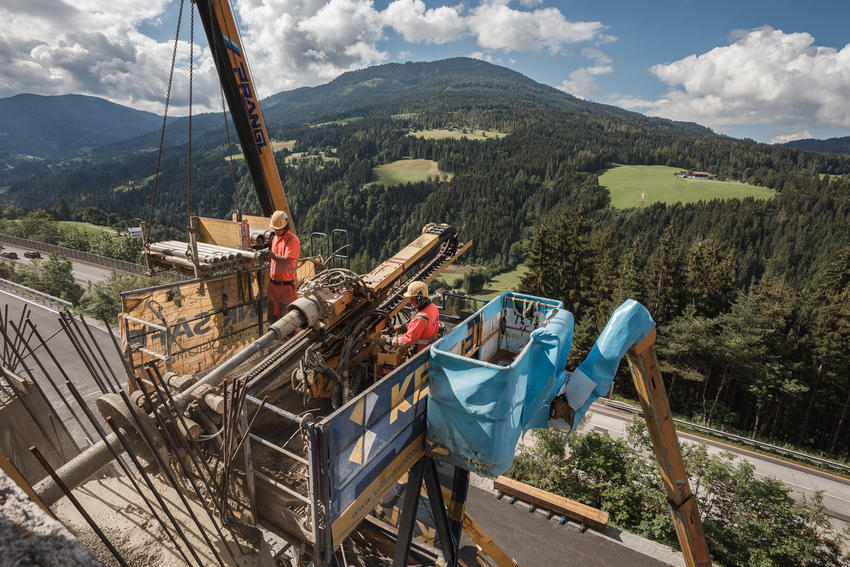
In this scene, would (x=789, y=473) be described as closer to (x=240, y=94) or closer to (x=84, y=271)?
(x=240, y=94)

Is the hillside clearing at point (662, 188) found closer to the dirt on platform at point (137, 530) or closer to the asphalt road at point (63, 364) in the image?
the asphalt road at point (63, 364)

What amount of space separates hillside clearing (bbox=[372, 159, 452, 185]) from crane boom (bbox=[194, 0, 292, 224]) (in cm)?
16485

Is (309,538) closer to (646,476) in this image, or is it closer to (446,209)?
(646,476)

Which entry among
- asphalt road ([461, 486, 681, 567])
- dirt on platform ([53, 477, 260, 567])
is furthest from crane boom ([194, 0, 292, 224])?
asphalt road ([461, 486, 681, 567])

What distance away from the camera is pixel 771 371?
30484 mm

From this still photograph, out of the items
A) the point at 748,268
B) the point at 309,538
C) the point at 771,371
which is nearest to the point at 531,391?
the point at 309,538

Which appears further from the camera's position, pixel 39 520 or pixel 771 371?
pixel 771 371

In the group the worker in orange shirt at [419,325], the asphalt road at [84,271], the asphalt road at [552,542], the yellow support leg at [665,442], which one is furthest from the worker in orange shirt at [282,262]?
the asphalt road at [84,271]

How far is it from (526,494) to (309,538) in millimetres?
13397

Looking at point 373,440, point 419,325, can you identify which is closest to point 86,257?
point 419,325

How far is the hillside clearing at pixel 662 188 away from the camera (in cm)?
13112

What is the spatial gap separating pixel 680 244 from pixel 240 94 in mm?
43856

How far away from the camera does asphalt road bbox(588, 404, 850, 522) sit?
69.5 ft

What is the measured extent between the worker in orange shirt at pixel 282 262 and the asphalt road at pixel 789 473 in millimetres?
17067
